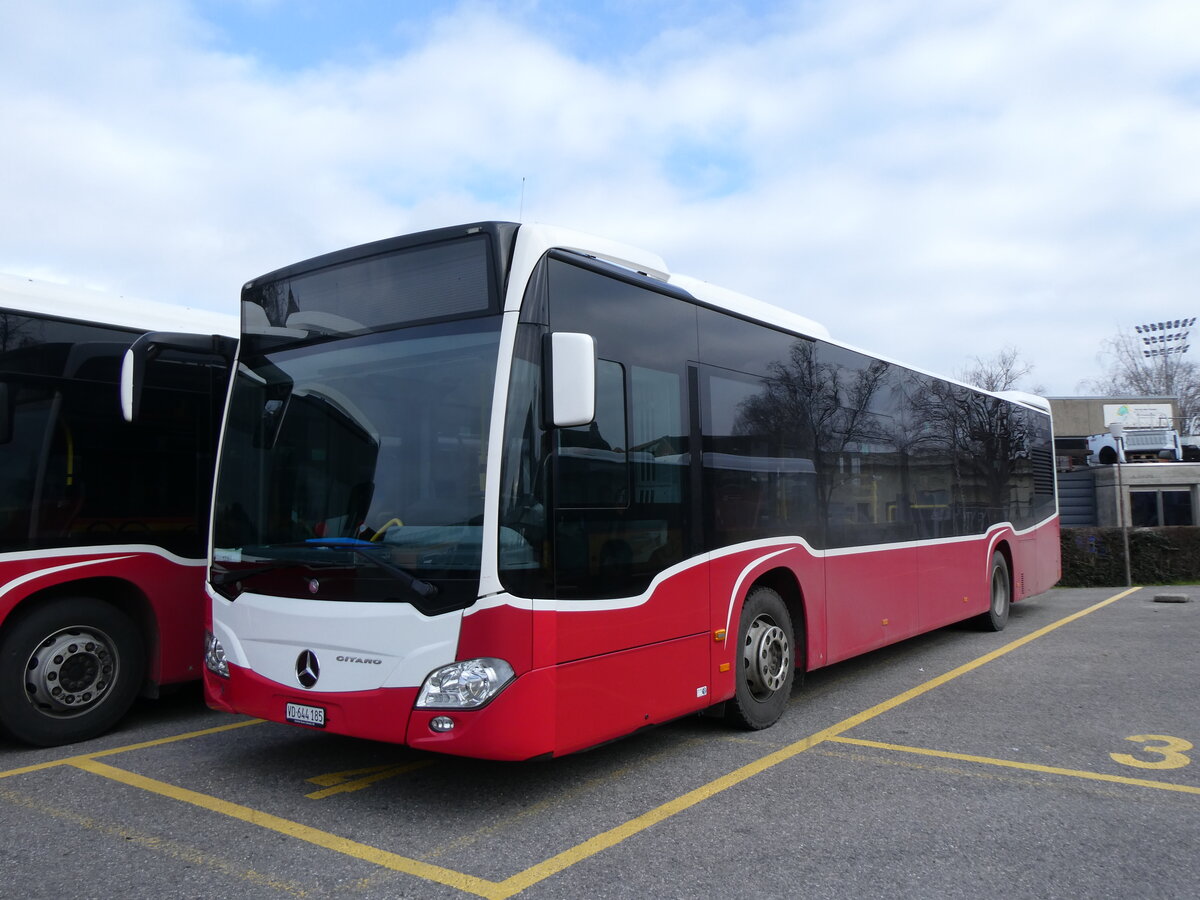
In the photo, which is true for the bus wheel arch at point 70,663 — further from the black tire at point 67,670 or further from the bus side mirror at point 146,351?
the bus side mirror at point 146,351

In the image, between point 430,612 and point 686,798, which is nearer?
point 430,612

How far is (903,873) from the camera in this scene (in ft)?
13.1

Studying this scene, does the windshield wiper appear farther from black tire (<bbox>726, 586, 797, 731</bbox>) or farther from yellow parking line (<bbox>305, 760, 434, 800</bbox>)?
black tire (<bbox>726, 586, 797, 731</bbox>)

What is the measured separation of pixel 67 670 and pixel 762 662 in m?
4.65

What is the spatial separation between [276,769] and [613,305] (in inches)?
134

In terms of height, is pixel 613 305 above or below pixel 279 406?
above

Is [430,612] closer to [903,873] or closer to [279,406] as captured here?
[279,406]

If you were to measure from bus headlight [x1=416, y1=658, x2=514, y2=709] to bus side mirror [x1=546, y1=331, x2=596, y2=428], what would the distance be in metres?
1.19

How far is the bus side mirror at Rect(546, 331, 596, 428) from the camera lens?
176 inches

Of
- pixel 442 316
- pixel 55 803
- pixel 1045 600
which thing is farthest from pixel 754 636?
pixel 1045 600

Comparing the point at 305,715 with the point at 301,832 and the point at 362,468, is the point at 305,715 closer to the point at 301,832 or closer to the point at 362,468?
the point at 301,832

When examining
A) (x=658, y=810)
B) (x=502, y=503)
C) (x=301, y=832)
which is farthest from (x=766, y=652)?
(x=301, y=832)

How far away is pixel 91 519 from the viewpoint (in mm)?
6344

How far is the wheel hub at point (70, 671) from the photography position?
6.07 metres
